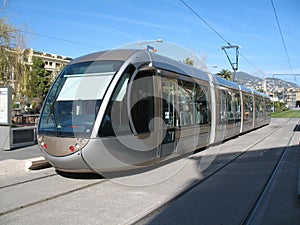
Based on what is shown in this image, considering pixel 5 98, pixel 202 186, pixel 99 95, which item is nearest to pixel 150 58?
pixel 99 95

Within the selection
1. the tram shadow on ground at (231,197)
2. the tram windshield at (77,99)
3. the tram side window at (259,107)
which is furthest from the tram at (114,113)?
the tram side window at (259,107)

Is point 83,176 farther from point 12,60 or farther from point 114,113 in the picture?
point 12,60

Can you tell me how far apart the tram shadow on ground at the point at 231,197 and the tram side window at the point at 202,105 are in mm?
1848

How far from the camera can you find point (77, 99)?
6.60 meters

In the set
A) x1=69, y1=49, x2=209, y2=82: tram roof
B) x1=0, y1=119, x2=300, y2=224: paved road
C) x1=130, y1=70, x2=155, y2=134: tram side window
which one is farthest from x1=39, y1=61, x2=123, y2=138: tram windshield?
x1=0, y1=119, x2=300, y2=224: paved road

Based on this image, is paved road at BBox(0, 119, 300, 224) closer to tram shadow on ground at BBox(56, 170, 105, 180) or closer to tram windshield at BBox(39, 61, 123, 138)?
tram shadow on ground at BBox(56, 170, 105, 180)

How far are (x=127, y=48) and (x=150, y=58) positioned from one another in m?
0.60

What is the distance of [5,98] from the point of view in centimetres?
1191

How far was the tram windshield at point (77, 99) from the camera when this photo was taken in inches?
247

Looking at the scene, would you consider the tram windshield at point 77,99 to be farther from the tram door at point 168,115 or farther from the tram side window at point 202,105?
the tram side window at point 202,105

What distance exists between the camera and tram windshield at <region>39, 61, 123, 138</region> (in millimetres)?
6285

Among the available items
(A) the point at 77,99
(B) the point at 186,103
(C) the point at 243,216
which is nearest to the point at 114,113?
(A) the point at 77,99

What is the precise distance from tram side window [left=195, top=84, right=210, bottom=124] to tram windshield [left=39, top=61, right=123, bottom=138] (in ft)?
13.9

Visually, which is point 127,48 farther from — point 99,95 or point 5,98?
point 5,98
